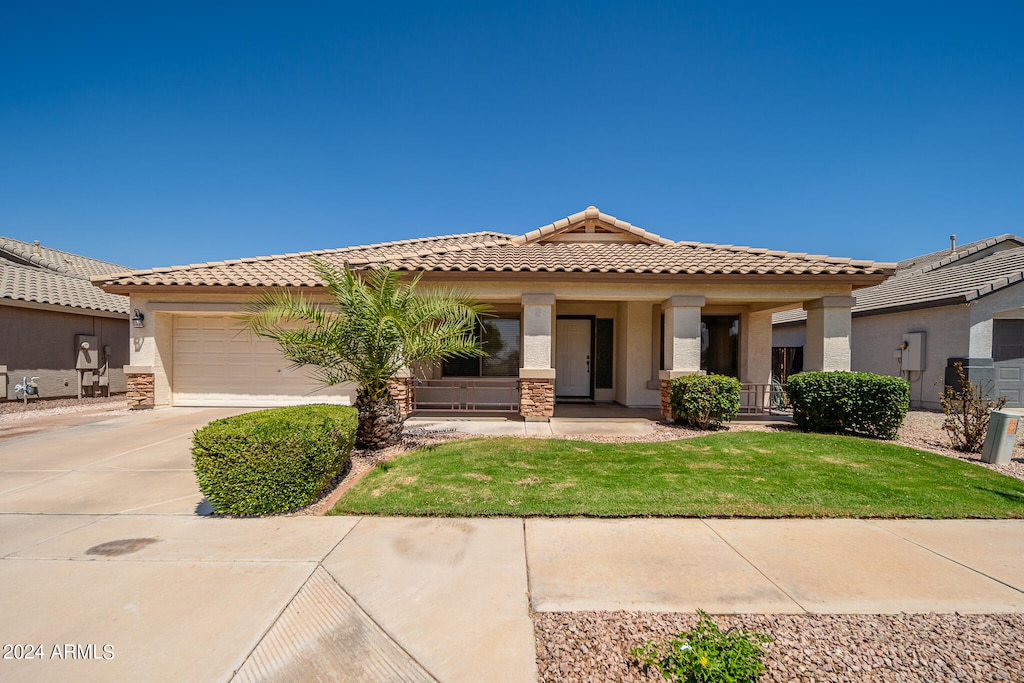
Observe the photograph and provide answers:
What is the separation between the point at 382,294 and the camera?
265 inches

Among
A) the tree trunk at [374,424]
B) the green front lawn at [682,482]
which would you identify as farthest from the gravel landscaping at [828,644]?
the tree trunk at [374,424]

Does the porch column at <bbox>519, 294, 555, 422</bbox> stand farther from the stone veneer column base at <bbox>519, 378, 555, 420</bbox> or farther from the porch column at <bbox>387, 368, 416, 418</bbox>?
the porch column at <bbox>387, 368, 416, 418</bbox>

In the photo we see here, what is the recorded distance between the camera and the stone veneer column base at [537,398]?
9.46m

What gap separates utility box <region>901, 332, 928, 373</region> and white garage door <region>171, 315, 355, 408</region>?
1758 cm

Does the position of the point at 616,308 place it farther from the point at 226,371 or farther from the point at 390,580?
the point at 226,371

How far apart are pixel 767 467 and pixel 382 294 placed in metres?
6.24

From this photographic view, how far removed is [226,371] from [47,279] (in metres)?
9.01

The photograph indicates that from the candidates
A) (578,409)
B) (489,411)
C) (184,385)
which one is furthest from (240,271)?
(578,409)

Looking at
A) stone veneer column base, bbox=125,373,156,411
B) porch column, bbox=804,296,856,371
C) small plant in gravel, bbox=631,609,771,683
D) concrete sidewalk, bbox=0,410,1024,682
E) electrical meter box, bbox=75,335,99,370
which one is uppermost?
porch column, bbox=804,296,856,371

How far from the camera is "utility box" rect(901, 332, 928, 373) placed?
12969mm

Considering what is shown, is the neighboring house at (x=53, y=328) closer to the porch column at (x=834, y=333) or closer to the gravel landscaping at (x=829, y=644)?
the gravel landscaping at (x=829, y=644)

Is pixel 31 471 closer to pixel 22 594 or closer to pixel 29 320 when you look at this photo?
pixel 22 594

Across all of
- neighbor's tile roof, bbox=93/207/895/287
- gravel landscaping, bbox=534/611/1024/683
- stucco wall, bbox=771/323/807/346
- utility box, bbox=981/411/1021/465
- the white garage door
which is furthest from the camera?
stucco wall, bbox=771/323/807/346

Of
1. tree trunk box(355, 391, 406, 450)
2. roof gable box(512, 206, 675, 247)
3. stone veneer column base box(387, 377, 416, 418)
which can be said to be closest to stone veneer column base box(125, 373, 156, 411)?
stone veneer column base box(387, 377, 416, 418)
